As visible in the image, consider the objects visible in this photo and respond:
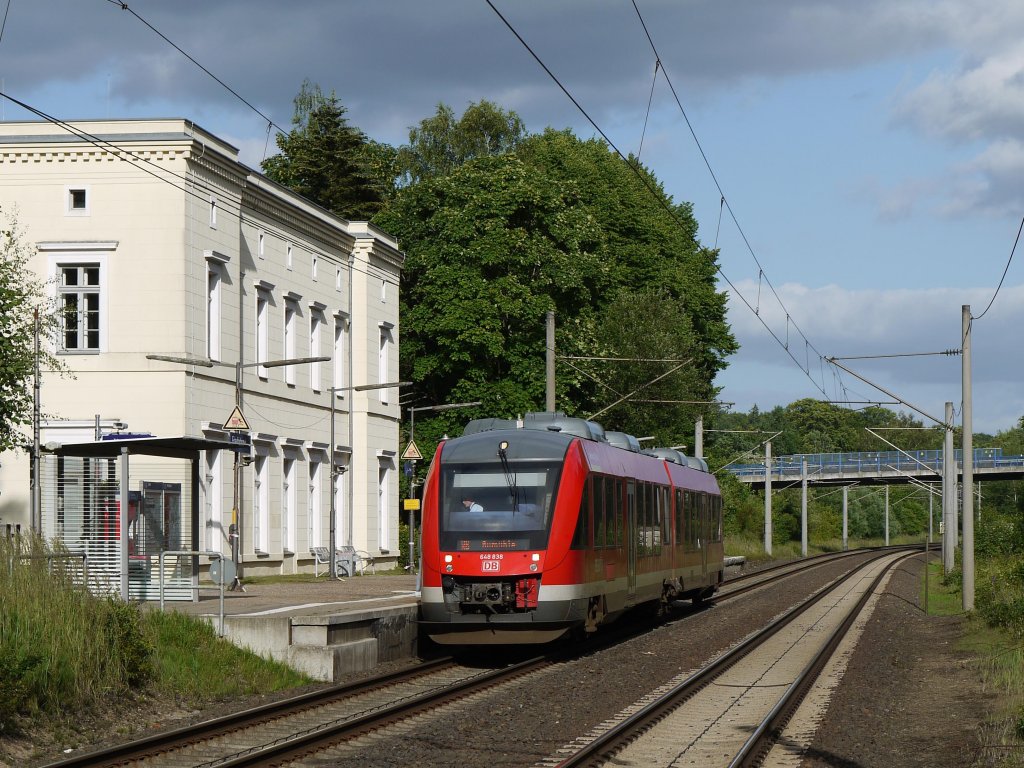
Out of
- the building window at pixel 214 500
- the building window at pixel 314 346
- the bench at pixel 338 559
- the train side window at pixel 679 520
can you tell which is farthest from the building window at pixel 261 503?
the train side window at pixel 679 520

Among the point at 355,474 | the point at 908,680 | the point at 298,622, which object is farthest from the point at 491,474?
the point at 355,474

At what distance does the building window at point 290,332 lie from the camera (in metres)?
41.8

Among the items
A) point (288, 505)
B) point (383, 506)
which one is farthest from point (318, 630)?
point (383, 506)

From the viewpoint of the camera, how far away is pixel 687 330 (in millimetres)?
57781

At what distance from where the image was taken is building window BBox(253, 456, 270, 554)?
38656 millimetres

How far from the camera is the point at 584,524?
20.0m

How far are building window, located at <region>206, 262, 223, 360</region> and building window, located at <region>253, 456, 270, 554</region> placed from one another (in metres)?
3.94

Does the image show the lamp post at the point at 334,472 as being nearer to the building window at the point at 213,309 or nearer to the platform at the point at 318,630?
the building window at the point at 213,309

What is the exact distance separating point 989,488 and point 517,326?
106981mm

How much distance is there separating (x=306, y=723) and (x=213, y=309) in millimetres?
23572

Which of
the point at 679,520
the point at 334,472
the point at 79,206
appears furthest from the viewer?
the point at 334,472

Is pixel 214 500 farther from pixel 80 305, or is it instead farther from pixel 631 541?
pixel 631 541

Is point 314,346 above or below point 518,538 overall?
above

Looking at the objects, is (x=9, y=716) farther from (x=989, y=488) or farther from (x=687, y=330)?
(x=989, y=488)
